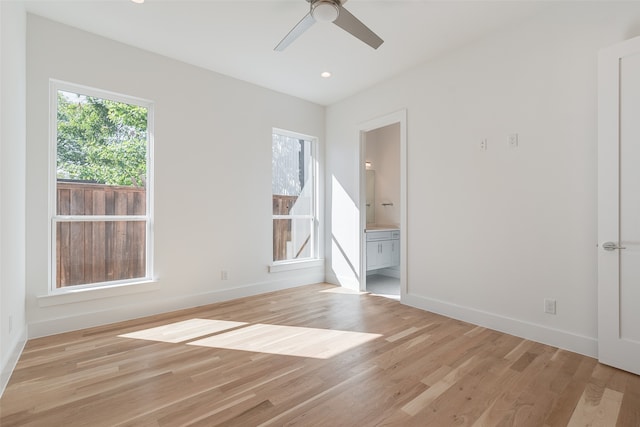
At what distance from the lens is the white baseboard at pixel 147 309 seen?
2.84 meters

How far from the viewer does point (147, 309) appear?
11.1 ft

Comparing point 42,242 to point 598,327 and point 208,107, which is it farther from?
point 598,327

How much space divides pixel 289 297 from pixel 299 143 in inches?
98.4

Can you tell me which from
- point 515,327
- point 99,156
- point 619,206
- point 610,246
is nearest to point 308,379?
point 515,327

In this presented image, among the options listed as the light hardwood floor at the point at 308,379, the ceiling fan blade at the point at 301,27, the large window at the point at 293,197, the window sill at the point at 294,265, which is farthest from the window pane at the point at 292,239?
the ceiling fan blade at the point at 301,27

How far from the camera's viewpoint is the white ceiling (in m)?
Result: 2.66

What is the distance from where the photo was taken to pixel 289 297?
4.16 metres

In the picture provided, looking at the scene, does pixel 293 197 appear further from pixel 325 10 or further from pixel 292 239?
pixel 325 10

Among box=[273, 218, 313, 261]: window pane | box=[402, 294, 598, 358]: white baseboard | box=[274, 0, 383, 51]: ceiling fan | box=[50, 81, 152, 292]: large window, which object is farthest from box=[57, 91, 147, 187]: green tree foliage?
box=[402, 294, 598, 358]: white baseboard

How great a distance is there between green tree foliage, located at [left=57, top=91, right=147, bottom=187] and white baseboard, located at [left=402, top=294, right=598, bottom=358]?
372 cm

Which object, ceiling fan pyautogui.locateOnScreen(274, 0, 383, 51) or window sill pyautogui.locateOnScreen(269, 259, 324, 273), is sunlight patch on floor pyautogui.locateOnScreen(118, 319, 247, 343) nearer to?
window sill pyautogui.locateOnScreen(269, 259, 324, 273)

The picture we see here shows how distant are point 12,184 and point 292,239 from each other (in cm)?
328

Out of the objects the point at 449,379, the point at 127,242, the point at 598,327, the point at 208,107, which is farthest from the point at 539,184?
the point at 127,242

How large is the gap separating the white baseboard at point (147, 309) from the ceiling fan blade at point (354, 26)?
3326 mm
